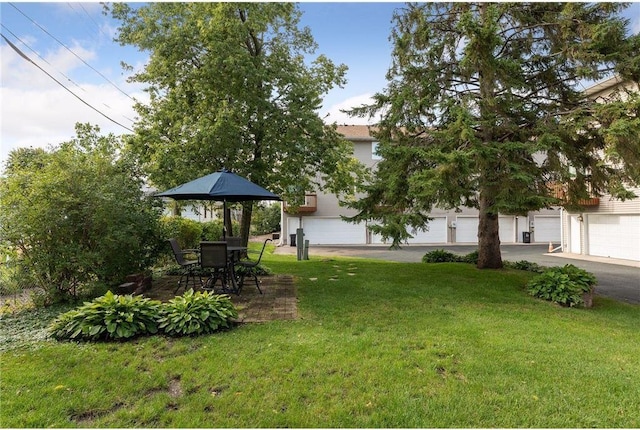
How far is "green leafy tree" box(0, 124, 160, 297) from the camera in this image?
206 inches

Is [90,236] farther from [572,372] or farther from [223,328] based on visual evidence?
[572,372]

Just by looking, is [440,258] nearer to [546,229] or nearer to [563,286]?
[563,286]

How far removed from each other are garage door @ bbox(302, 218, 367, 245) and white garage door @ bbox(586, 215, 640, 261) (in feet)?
42.6

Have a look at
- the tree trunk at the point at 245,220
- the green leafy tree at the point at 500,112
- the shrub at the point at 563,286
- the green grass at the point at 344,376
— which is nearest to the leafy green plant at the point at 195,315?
the green grass at the point at 344,376

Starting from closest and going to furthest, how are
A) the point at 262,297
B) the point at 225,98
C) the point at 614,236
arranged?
the point at 262,297, the point at 225,98, the point at 614,236

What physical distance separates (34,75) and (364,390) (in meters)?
9.69

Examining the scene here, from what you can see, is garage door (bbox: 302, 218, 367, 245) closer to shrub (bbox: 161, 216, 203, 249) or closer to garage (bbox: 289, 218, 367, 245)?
garage (bbox: 289, 218, 367, 245)

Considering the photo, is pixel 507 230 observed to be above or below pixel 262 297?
above

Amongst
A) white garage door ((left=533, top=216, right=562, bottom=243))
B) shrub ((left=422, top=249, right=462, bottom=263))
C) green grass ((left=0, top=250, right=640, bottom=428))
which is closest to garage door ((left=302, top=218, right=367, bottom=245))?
shrub ((left=422, top=249, right=462, bottom=263))

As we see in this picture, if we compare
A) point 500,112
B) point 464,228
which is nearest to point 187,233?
point 500,112

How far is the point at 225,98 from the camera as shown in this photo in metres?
10.2

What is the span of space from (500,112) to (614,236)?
45.3 feet

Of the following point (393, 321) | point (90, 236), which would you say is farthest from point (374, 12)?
point (90, 236)

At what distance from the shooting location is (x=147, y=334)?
171 inches
